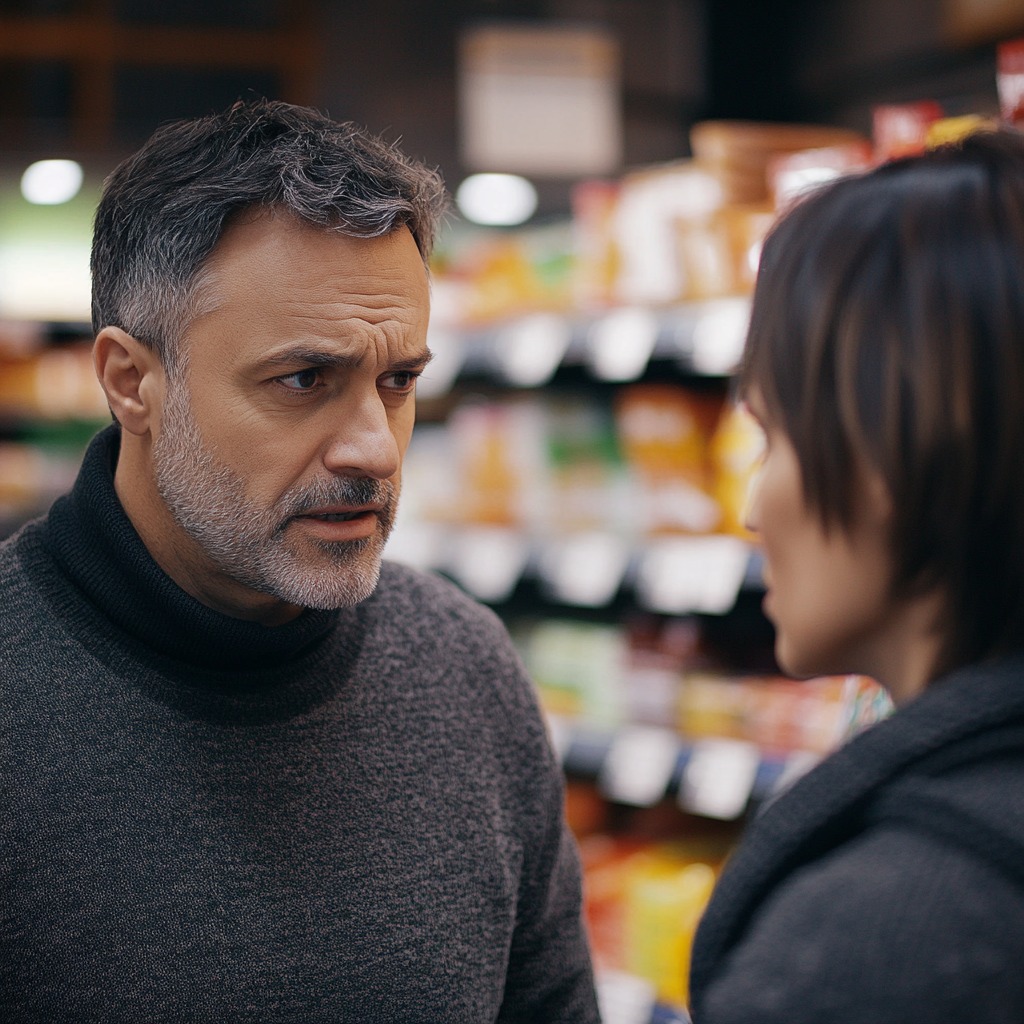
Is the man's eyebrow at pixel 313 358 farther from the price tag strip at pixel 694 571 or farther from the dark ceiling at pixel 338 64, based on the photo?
the dark ceiling at pixel 338 64

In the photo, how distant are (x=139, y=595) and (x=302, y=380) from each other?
270 millimetres

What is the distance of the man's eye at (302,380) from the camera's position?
4.09 feet

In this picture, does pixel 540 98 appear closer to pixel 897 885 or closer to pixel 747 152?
pixel 747 152

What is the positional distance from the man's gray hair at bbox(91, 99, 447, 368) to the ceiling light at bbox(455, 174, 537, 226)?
309 centimetres

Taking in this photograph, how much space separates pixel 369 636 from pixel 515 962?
1.33ft

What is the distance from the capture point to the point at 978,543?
2.56 feet

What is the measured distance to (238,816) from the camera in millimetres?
1206

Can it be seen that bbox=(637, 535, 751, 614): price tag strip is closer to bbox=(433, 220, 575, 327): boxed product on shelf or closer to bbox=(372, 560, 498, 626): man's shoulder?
bbox=(433, 220, 575, 327): boxed product on shelf

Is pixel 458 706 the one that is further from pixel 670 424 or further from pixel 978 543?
pixel 670 424

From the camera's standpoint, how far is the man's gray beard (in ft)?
4.08

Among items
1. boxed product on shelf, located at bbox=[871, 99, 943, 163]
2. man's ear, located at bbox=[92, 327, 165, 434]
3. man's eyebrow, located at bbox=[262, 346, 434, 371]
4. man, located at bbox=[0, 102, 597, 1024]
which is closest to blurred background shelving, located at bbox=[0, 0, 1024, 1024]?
boxed product on shelf, located at bbox=[871, 99, 943, 163]

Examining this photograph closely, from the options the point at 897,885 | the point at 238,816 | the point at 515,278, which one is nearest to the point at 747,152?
the point at 515,278

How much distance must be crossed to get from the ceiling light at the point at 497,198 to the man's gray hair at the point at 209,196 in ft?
10.1

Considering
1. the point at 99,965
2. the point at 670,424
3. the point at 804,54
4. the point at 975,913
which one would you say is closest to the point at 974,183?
the point at 975,913
